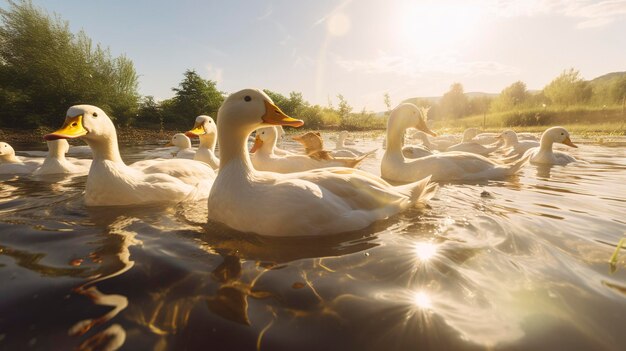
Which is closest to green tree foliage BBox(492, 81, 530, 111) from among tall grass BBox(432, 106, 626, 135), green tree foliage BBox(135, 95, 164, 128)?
tall grass BBox(432, 106, 626, 135)

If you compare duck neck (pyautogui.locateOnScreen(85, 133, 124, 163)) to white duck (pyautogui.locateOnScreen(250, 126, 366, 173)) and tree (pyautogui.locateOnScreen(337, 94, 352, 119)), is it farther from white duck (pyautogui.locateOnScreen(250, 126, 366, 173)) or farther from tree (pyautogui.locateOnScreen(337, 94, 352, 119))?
tree (pyautogui.locateOnScreen(337, 94, 352, 119))

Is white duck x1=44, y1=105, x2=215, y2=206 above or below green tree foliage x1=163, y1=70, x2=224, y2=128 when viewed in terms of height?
below

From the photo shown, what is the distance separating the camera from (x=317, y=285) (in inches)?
79.9

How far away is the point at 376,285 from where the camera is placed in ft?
6.73

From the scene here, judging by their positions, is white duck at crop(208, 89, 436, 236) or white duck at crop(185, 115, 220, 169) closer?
white duck at crop(208, 89, 436, 236)

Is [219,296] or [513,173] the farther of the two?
[513,173]

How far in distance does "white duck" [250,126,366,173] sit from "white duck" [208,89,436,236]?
277 cm

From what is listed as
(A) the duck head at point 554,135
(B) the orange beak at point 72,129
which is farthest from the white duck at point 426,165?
(B) the orange beak at point 72,129

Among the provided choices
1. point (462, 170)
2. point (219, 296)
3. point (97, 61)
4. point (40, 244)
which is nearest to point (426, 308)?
point (219, 296)

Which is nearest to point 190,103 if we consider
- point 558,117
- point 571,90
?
point 558,117

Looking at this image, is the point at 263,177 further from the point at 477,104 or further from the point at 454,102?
the point at 454,102

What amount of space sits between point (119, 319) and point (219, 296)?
0.54 meters

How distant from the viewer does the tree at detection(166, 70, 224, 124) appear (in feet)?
110

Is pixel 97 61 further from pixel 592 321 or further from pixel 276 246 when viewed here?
pixel 592 321
